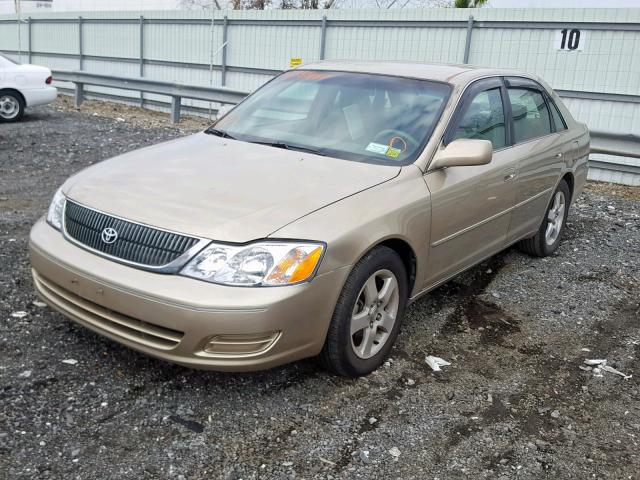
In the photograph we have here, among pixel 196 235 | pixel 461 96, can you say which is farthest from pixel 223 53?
pixel 196 235

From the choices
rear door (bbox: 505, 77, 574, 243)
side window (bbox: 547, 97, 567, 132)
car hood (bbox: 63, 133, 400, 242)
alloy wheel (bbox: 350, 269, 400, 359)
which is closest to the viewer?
car hood (bbox: 63, 133, 400, 242)

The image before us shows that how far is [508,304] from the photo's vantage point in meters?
5.06

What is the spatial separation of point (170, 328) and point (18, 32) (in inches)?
813

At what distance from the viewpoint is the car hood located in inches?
126

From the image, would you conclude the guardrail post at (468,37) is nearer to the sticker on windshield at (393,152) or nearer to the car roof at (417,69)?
the car roof at (417,69)

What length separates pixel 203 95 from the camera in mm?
12281

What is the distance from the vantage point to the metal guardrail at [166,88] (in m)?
12.0

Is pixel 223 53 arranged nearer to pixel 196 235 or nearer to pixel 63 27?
pixel 63 27

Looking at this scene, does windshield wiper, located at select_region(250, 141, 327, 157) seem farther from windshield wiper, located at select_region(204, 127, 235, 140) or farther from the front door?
the front door

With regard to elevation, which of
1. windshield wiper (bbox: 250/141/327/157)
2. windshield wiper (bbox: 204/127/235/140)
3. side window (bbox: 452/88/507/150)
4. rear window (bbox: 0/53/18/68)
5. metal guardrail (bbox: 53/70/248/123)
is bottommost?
metal guardrail (bbox: 53/70/248/123)

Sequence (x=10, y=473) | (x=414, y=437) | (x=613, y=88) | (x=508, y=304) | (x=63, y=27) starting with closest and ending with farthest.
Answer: (x=10, y=473) < (x=414, y=437) < (x=508, y=304) < (x=613, y=88) < (x=63, y=27)

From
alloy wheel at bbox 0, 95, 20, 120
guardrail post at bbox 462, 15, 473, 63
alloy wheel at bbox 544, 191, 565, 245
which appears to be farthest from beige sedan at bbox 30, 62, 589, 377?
alloy wheel at bbox 0, 95, 20, 120

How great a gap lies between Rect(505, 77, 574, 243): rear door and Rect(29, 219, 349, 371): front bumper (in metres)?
2.37

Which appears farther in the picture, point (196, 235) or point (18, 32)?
point (18, 32)
